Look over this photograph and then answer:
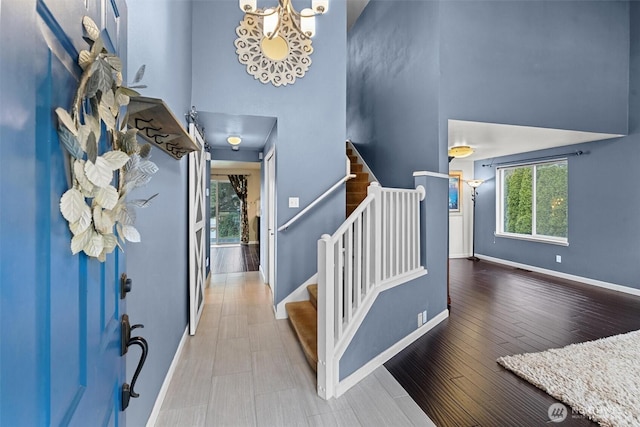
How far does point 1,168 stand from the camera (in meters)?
0.43

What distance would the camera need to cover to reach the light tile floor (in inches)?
74.9

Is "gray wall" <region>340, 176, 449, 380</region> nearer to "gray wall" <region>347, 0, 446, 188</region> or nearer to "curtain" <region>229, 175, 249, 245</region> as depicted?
"gray wall" <region>347, 0, 446, 188</region>

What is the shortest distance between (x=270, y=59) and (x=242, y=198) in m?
6.66

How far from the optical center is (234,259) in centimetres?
734

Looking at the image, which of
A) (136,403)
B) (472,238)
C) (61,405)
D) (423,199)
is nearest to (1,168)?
(61,405)

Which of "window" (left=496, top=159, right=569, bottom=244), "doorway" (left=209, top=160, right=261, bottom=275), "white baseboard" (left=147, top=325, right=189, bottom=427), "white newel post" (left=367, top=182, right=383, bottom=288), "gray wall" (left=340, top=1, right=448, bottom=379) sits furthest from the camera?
"doorway" (left=209, top=160, right=261, bottom=275)

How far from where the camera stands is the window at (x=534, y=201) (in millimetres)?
5566

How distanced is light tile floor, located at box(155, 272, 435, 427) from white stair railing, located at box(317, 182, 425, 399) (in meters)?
0.21

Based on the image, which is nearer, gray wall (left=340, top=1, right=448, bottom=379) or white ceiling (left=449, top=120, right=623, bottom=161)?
gray wall (left=340, top=1, right=448, bottom=379)

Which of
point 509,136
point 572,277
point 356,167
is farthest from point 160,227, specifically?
point 572,277

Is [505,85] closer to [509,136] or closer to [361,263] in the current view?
[509,136]

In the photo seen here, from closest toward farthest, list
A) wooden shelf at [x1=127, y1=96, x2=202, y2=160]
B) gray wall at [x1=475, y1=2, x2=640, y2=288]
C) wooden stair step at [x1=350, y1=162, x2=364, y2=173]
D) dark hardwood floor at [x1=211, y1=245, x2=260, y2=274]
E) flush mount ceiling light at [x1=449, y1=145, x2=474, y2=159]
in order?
wooden shelf at [x1=127, y1=96, x2=202, y2=160]
gray wall at [x1=475, y1=2, x2=640, y2=288]
flush mount ceiling light at [x1=449, y1=145, x2=474, y2=159]
wooden stair step at [x1=350, y1=162, x2=364, y2=173]
dark hardwood floor at [x1=211, y1=245, x2=260, y2=274]

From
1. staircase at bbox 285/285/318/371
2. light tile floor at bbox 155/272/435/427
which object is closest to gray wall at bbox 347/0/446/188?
staircase at bbox 285/285/318/371

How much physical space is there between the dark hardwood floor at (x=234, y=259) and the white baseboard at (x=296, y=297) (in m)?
2.68
